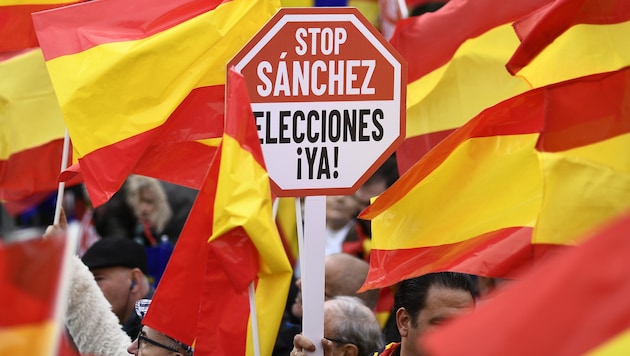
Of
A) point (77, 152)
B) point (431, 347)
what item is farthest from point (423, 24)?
point (431, 347)

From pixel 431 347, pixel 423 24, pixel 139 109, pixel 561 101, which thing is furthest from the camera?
pixel 423 24

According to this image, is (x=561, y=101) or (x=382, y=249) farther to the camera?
(x=382, y=249)

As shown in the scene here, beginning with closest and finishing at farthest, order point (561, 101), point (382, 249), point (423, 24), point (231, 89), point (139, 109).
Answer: point (231, 89), point (561, 101), point (382, 249), point (139, 109), point (423, 24)

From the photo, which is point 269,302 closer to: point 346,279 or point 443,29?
point 346,279

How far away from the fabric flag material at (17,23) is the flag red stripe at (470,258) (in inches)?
89.6

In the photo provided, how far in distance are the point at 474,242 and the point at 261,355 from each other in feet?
3.07

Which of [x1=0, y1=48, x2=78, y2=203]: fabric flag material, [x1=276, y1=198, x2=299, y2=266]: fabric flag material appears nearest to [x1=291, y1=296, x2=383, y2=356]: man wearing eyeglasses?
[x1=276, y1=198, x2=299, y2=266]: fabric flag material

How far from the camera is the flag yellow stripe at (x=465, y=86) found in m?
6.06

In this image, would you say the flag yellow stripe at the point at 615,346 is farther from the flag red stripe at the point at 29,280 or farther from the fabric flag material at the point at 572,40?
the fabric flag material at the point at 572,40

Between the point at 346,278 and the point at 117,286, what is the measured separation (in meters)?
1.22

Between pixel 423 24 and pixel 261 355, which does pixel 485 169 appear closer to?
pixel 261 355

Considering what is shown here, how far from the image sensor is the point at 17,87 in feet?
21.4

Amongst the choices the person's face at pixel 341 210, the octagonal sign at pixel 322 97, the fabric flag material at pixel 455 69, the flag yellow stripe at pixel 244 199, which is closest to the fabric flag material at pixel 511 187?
the octagonal sign at pixel 322 97

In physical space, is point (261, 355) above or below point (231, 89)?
below
